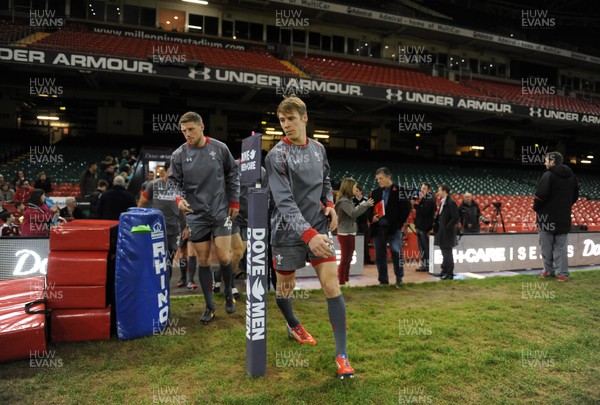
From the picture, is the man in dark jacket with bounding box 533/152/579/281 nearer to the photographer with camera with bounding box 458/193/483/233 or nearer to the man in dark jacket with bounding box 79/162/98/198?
the photographer with camera with bounding box 458/193/483/233

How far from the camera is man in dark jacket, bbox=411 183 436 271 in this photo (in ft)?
25.4

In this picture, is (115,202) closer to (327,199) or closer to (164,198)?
(164,198)

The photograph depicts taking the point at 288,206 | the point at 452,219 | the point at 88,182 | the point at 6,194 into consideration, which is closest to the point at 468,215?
the point at 452,219

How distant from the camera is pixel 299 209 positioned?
115 inches

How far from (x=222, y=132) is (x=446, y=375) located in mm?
20003

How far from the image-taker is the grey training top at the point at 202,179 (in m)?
3.99

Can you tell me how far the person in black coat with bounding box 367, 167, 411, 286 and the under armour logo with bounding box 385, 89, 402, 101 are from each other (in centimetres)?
1218

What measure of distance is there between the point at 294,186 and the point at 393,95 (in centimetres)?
1580

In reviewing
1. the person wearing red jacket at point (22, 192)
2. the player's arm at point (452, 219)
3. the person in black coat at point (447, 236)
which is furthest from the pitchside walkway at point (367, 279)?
the person wearing red jacket at point (22, 192)

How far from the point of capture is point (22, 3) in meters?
18.4

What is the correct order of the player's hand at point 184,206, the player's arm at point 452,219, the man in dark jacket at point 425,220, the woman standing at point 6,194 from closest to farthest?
the player's hand at point 184,206 < the player's arm at point 452,219 < the man in dark jacket at point 425,220 < the woman standing at point 6,194

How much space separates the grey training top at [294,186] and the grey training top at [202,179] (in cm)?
125

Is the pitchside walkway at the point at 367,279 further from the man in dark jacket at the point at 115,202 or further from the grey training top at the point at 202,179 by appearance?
the grey training top at the point at 202,179

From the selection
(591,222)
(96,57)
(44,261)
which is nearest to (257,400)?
(44,261)
